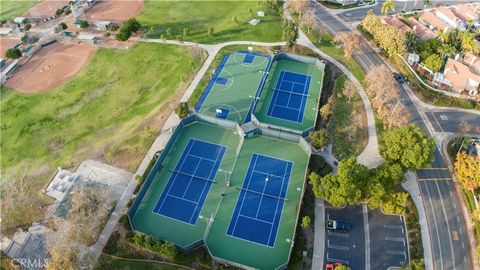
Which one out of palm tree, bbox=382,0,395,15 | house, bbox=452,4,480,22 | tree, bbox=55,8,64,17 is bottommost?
tree, bbox=55,8,64,17

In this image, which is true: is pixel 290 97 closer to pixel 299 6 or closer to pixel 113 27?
pixel 299 6

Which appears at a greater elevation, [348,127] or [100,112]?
[100,112]

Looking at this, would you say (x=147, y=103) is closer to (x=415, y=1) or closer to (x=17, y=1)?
(x=17, y=1)

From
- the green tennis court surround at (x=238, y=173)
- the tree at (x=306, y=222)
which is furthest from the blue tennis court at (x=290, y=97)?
the tree at (x=306, y=222)

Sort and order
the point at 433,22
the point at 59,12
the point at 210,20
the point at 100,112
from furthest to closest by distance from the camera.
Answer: the point at 59,12 → the point at 210,20 → the point at 433,22 → the point at 100,112

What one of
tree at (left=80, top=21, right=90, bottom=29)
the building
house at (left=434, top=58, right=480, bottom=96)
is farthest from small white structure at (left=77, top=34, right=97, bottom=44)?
house at (left=434, top=58, right=480, bottom=96)

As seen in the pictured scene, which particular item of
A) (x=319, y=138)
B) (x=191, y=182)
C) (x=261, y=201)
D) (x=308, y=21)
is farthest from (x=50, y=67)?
(x=319, y=138)

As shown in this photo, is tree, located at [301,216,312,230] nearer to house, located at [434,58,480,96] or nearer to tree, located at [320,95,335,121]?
tree, located at [320,95,335,121]
